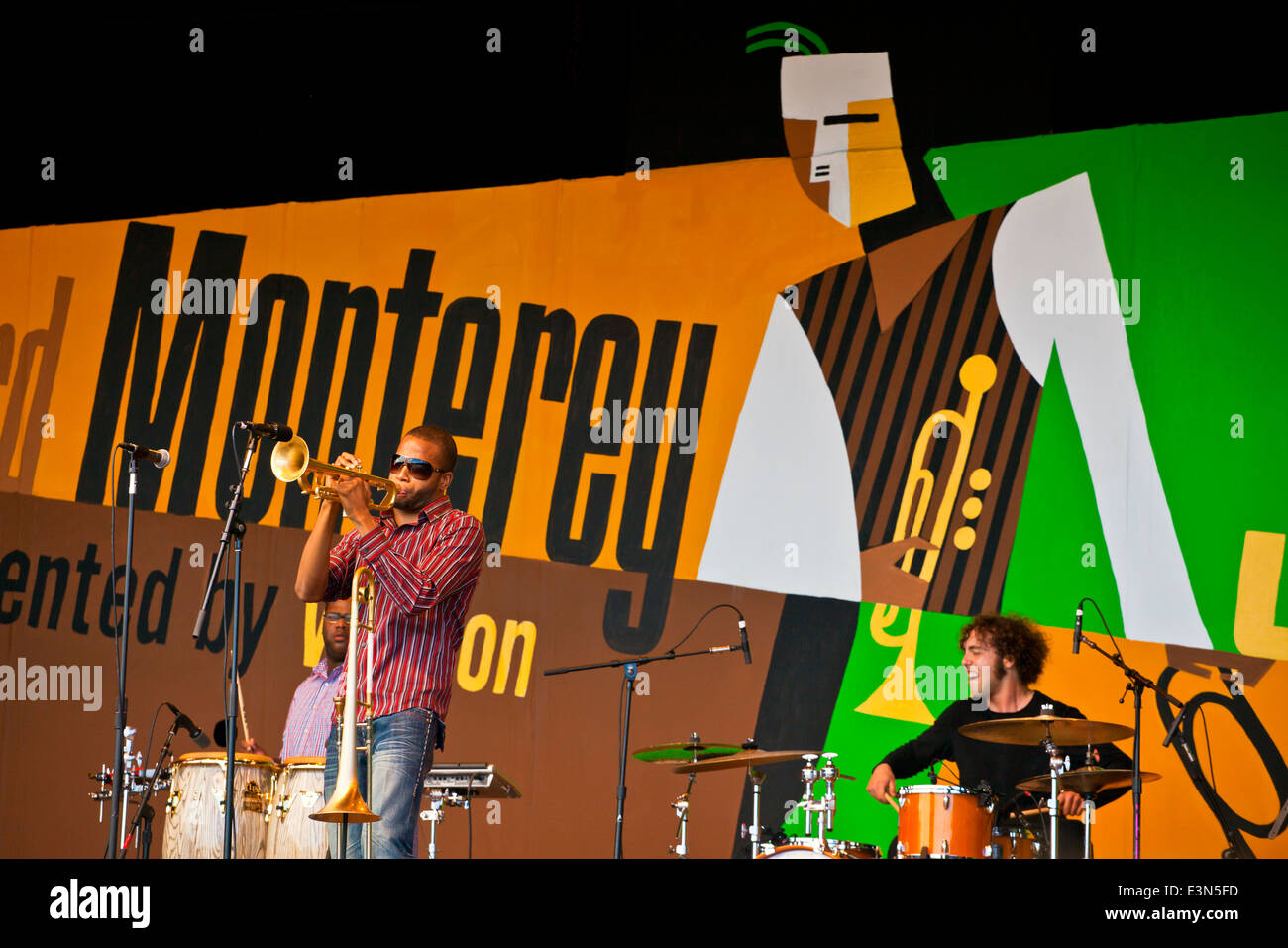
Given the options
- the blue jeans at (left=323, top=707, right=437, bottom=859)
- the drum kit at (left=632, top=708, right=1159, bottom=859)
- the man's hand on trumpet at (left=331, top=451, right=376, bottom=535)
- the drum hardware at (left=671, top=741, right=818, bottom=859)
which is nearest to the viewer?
the blue jeans at (left=323, top=707, right=437, bottom=859)

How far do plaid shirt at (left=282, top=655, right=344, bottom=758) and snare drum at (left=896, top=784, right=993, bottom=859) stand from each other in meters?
2.39

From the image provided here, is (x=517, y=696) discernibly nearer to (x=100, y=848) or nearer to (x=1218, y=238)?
(x=100, y=848)

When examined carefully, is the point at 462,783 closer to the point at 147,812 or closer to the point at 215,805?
the point at 215,805

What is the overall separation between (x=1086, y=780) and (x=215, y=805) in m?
3.22

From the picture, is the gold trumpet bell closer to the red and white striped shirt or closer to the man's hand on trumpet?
the red and white striped shirt

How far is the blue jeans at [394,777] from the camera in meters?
3.71

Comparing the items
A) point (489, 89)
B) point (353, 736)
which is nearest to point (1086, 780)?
point (353, 736)

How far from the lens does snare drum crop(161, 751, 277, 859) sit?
5.23 metres

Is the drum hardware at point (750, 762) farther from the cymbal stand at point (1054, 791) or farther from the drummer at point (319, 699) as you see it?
the drummer at point (319, 699)

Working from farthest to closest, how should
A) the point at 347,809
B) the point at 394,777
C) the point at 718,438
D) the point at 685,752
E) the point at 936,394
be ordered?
the point at 718,438, the point at 936,394, the point at 685,752, the point at 394,777, the point at 347,809

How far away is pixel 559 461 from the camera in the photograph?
7176mm

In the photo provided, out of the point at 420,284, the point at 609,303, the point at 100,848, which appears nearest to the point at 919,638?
the point at 609,303

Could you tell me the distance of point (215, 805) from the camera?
5.27m

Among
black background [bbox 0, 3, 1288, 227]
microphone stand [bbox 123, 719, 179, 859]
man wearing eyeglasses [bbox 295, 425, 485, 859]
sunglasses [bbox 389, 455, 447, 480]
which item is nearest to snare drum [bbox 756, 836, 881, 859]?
man wearing eyeglasses [bbox 295, 425, 485, 859]
